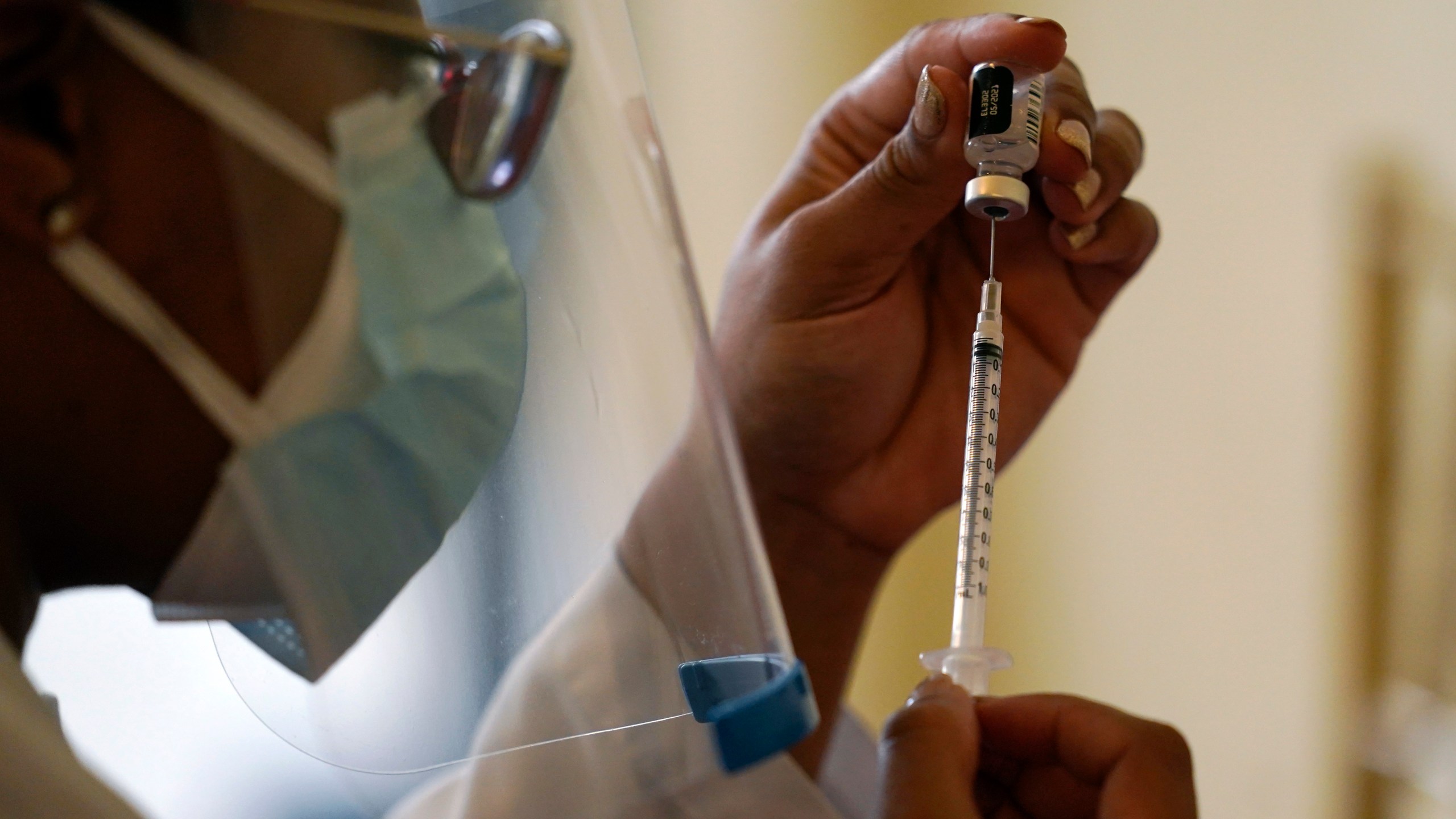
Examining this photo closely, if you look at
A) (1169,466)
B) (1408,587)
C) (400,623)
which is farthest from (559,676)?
(1169,466)

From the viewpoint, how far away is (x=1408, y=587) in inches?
40.5

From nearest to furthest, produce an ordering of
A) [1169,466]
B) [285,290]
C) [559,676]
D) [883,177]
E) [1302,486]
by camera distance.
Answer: [285,290]
[559,676]
[883,177]
[1302,486]
[1169,466]

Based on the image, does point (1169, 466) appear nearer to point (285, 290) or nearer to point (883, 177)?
point (883, 177)

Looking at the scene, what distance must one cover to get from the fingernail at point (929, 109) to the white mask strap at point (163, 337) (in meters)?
0.44

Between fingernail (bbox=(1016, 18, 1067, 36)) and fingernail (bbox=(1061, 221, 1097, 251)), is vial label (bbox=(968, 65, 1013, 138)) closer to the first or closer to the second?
fingernail (bbox=(1016, 18, 1067, 36))

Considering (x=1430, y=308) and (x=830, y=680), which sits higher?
(x=1430, y=308)

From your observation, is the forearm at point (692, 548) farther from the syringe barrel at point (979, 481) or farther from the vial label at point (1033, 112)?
the vial label at point (1033, 112)

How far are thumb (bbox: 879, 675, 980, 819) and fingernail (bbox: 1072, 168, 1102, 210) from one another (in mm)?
371

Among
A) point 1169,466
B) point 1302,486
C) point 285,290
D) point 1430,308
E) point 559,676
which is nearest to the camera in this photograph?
A: point 285,290

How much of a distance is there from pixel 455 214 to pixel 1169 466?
3.69ft

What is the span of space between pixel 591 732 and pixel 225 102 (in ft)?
1.35

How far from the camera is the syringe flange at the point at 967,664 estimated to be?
66 centimetres

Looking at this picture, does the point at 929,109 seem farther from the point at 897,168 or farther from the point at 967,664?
the point at 967,664

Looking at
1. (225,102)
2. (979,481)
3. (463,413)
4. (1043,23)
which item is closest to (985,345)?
(979,481)
